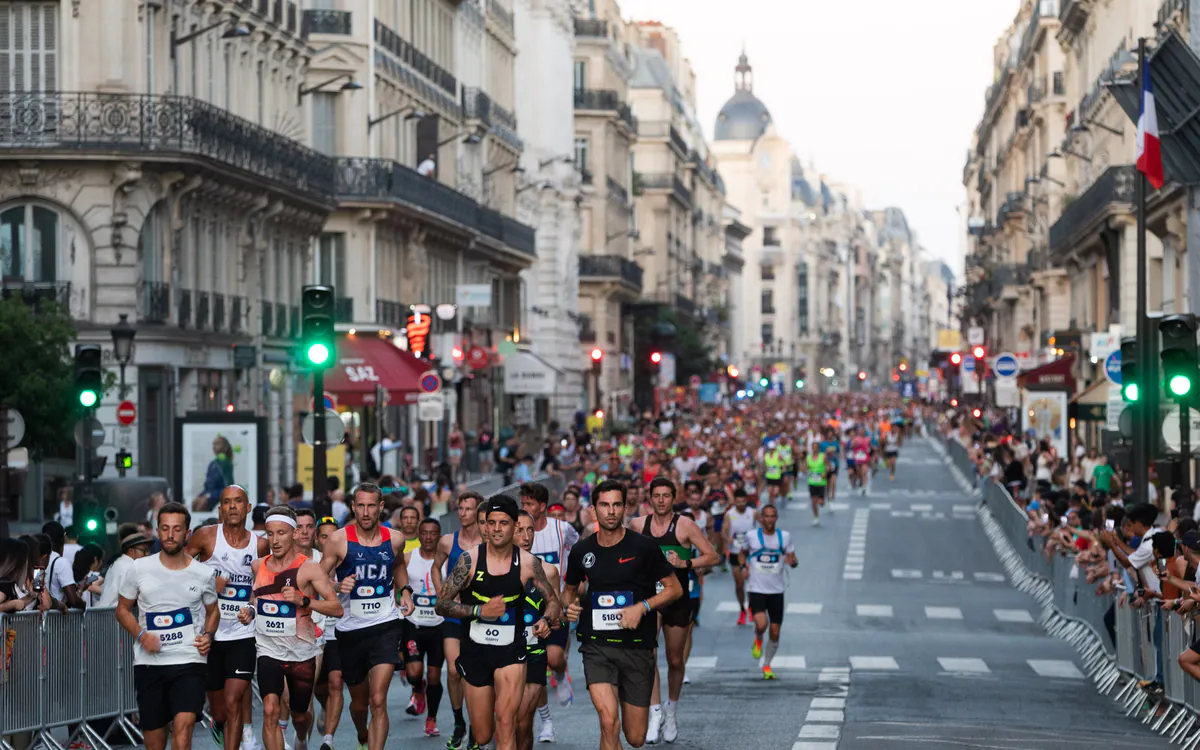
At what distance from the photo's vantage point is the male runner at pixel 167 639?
1227 cm

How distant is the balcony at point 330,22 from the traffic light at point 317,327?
29.9 meters

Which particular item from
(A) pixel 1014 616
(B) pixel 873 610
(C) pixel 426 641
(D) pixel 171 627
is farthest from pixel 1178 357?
(D) pixel 171 627

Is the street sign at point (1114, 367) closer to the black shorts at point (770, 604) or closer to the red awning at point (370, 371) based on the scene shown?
the black shorts at point (770, 604)

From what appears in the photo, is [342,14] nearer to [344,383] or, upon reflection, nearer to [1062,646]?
[344,383]

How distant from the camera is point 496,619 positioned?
39.8ft

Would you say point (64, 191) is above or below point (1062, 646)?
above

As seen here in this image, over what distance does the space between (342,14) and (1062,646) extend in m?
29.1

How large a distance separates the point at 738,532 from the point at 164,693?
16310 mm

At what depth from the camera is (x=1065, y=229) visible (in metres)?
60.3

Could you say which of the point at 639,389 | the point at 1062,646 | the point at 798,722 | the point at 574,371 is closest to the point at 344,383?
the point at 1062,646

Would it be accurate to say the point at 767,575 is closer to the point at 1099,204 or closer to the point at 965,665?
the point at 965,665

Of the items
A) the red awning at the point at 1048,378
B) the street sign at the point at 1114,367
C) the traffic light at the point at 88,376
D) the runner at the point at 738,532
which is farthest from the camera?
the red awning at the point at 1048,378

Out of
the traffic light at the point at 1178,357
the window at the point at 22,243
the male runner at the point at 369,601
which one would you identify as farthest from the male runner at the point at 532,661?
the window at the point at 22,243

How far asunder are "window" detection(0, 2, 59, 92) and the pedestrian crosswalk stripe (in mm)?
12900
